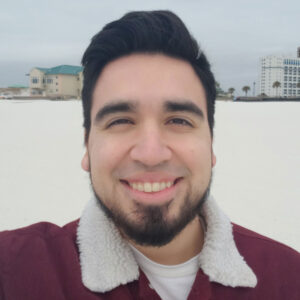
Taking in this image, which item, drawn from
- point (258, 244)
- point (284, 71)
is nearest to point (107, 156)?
point (258, 244)

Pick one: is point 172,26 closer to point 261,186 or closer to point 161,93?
point 161,93

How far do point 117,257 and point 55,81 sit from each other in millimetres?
70159

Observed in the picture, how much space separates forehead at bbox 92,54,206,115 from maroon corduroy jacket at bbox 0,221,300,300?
76 centimetres

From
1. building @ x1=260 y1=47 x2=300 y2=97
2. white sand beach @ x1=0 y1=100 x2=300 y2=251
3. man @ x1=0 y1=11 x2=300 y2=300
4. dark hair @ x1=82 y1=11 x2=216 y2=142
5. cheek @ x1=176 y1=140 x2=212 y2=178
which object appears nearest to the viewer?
man @ x1=0 y1=11 x2=300 y2=300

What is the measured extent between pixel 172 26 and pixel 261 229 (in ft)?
12.3

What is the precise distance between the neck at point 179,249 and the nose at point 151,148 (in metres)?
0.44

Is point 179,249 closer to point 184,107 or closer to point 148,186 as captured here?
point 148,186

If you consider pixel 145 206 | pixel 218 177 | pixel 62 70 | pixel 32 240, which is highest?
pixel 62 70

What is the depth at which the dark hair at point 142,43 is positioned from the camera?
67.4 inches

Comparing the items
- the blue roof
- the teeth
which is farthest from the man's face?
the blue roof

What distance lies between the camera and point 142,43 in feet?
5.58

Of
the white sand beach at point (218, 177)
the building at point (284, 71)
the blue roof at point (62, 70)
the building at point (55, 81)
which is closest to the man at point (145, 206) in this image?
the white sand beach at point (218, 177)

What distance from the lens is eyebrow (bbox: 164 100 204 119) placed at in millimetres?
1618

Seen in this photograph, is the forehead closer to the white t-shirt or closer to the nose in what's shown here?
the nose
